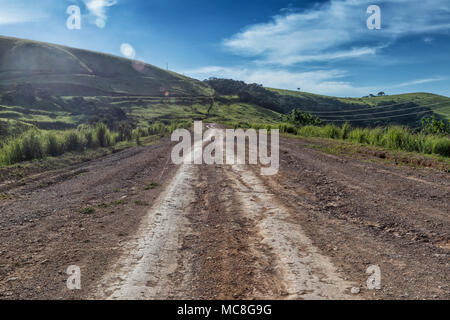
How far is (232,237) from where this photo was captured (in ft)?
15.4

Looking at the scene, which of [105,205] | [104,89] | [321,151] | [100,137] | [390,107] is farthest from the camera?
[390,107]

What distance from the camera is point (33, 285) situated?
333 cm

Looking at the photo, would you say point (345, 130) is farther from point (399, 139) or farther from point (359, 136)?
point (399, 139)

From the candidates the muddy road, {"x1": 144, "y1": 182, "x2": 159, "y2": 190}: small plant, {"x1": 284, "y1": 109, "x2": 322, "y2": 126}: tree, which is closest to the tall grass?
the muddy road

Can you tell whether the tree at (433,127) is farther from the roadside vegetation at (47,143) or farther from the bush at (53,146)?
the roadside vegetation at (47,143)

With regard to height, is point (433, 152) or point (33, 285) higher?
point (433, 152)

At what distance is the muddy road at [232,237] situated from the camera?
324 centimetres

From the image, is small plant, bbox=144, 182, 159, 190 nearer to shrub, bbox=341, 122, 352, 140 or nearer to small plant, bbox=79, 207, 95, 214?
small plant, bbox=79, 207, 95, 214

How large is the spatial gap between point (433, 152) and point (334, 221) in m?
9.42

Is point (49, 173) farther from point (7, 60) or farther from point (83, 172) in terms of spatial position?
point (7, 60)

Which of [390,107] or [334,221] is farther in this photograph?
[390,107]

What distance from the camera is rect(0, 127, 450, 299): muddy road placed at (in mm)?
3240

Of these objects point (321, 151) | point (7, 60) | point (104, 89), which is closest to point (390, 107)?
point (104, 89)

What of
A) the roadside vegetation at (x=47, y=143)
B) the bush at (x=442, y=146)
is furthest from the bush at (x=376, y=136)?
the roadside vegetation at (x=47, y=143)
